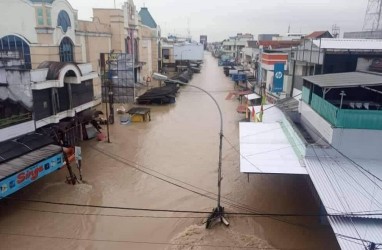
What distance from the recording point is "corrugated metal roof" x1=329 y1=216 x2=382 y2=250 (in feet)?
26.9

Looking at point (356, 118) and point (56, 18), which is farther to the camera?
point (56, 18)

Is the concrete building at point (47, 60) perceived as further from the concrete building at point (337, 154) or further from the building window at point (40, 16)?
the concrete building at point (337, 154)

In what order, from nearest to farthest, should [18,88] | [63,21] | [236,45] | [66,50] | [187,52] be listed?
[18,88] → [63,21] → [66,50] → [187,52] → [236,45]

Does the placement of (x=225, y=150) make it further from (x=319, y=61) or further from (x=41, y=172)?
(x=41, y=172)

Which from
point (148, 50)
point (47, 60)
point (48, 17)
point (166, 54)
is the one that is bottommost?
point (166, 54)

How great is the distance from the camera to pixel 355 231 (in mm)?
8781

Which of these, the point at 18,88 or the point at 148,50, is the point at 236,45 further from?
the point at 18,88

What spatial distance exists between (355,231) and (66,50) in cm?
2596

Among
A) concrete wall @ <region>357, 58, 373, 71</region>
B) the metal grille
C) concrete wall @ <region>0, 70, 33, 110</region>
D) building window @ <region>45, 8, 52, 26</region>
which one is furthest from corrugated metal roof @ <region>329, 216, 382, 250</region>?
building window @ <region>45, 8, 52, 26</region>

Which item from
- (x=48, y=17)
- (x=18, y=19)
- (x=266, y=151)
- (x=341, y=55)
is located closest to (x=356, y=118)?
(x=266, y=151)

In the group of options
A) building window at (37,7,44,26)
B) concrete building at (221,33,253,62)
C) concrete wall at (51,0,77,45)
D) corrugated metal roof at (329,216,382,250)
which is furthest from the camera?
concrete building at (221,33,253,62)

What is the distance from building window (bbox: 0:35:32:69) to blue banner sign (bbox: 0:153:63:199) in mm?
10758

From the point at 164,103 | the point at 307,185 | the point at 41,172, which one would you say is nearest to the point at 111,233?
the point at 41,172

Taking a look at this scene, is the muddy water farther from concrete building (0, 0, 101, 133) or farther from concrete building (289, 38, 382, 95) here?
concrete building (289, 38, 382, 95)
